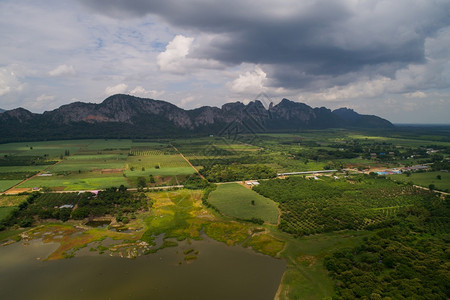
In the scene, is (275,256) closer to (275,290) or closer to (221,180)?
(275,290)

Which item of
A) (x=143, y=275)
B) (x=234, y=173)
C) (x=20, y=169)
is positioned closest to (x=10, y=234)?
(x=143, y=275)

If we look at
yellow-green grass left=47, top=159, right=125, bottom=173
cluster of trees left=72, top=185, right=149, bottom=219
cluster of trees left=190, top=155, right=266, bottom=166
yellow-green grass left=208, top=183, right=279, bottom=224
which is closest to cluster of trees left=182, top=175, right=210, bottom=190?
yellow-green grass left=208, top=183, right=279, bottom=224

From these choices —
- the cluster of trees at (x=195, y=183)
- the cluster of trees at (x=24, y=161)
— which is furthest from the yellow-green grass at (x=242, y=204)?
the cluster of trees at (x=24, y=161)

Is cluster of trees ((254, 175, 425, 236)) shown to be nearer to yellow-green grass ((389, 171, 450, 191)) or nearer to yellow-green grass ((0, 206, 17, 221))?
yellow-green grass ((389, 171, 450, 191))

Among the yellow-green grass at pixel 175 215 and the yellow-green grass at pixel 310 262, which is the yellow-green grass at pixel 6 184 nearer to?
the yellow-green grass at pixel 175 215

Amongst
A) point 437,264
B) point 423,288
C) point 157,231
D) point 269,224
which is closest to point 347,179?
point 269,224

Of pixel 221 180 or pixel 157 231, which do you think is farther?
pixel 221 180

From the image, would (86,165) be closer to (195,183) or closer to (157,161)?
(157,161)

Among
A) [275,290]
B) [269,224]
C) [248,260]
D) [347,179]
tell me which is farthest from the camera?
[347,179]
